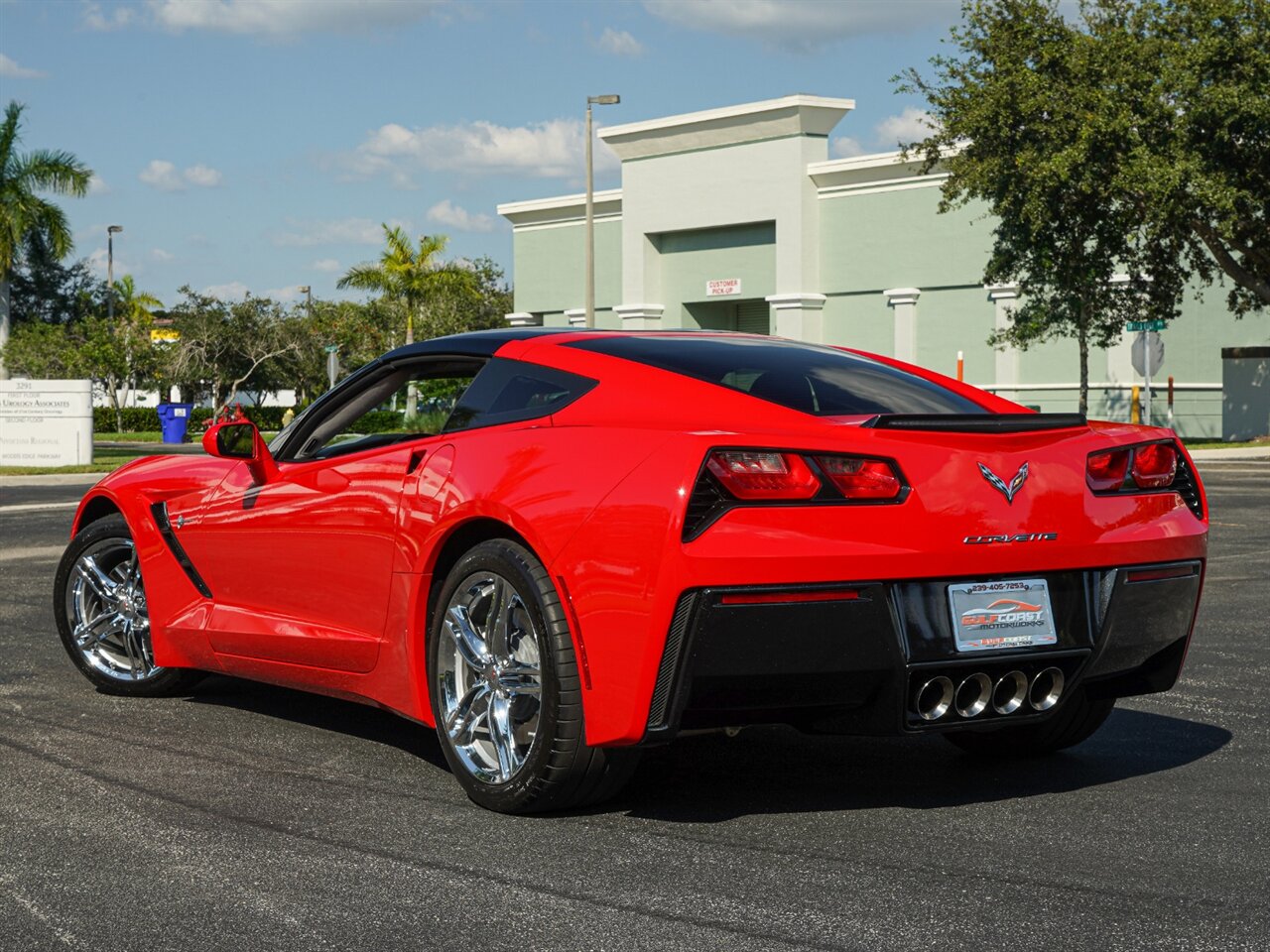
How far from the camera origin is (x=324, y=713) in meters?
6.68

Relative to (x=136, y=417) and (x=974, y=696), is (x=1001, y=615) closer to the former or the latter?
(x=974, y=696)

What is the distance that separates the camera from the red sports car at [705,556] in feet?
14.6

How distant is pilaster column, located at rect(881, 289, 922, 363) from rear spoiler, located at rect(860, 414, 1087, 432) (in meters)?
42.4

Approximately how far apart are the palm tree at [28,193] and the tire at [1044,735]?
4254cm

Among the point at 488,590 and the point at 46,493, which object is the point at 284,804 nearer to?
the point at 488,590

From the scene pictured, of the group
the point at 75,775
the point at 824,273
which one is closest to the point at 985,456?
the point at 75,775

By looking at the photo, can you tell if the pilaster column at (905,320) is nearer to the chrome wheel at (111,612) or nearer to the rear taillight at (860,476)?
the chrome wheel at (111,612)

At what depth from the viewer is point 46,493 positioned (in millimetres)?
24375

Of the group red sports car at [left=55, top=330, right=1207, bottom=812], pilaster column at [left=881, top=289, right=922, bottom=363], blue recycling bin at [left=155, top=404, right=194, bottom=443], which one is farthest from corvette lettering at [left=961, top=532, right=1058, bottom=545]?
blue recycling bin at [left=155, top=404, right=194, bottom=443]

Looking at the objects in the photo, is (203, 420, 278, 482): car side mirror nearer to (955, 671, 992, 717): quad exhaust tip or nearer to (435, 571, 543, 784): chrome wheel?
(435, 571, 543, 784): chrome wheel

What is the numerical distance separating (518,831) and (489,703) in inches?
17.7

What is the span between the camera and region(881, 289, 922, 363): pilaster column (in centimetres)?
4703

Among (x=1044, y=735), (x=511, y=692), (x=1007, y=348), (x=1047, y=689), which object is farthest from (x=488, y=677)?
(x=1007, y=348)

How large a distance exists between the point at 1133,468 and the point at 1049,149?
28882 millimetres
